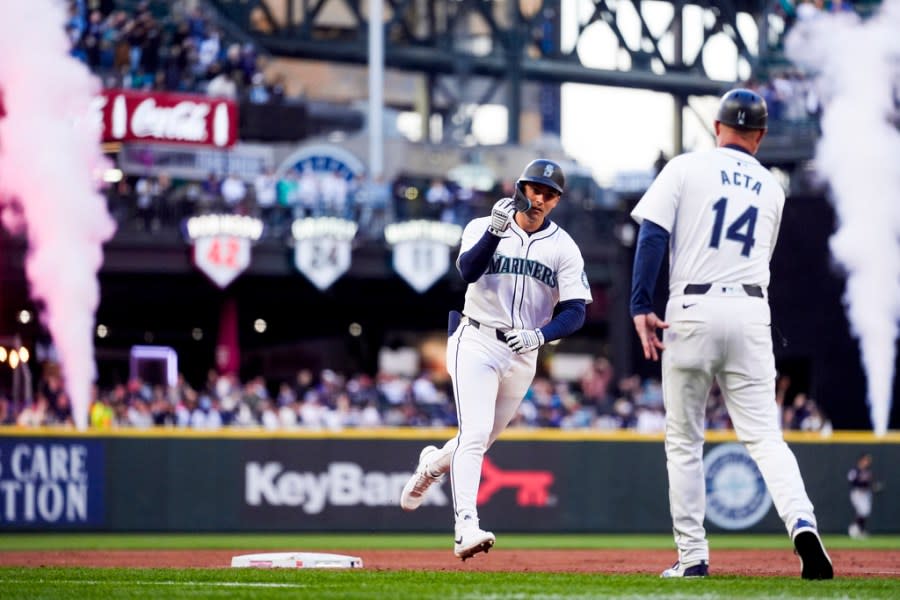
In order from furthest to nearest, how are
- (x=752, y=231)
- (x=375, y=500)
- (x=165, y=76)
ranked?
(x=165, y=76) < (x=375, y=500) < (x=752, y=231)

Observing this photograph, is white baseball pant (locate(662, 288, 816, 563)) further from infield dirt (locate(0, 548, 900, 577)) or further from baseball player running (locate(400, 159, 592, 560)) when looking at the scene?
infield dirt (locate(0, 548, 900, 577))

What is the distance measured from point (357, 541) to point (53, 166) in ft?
25.2

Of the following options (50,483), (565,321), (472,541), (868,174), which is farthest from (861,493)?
(472,541)

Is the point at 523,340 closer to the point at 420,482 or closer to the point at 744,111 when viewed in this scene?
the point at 420,482

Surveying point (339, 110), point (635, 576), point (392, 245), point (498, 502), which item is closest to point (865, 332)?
point (392, 245)

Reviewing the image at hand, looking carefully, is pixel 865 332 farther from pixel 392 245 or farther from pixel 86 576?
pixel 86 576

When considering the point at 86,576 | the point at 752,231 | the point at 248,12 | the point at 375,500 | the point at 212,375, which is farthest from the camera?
the point at 248,12

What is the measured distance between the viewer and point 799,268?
30219mm

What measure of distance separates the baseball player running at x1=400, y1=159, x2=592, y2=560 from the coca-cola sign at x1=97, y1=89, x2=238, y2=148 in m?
20.6

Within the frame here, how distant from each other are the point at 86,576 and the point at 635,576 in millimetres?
2871

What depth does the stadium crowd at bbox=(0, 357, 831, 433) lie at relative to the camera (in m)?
22.4

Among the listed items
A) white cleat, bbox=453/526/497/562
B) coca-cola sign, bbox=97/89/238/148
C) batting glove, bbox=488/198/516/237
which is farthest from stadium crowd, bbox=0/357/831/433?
batting glove, bbox=488/198/516/237

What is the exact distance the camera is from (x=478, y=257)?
8641 mm

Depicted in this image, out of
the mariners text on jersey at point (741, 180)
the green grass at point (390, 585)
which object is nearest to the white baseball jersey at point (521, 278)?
the mariners text on jersey at point (741, 180)
